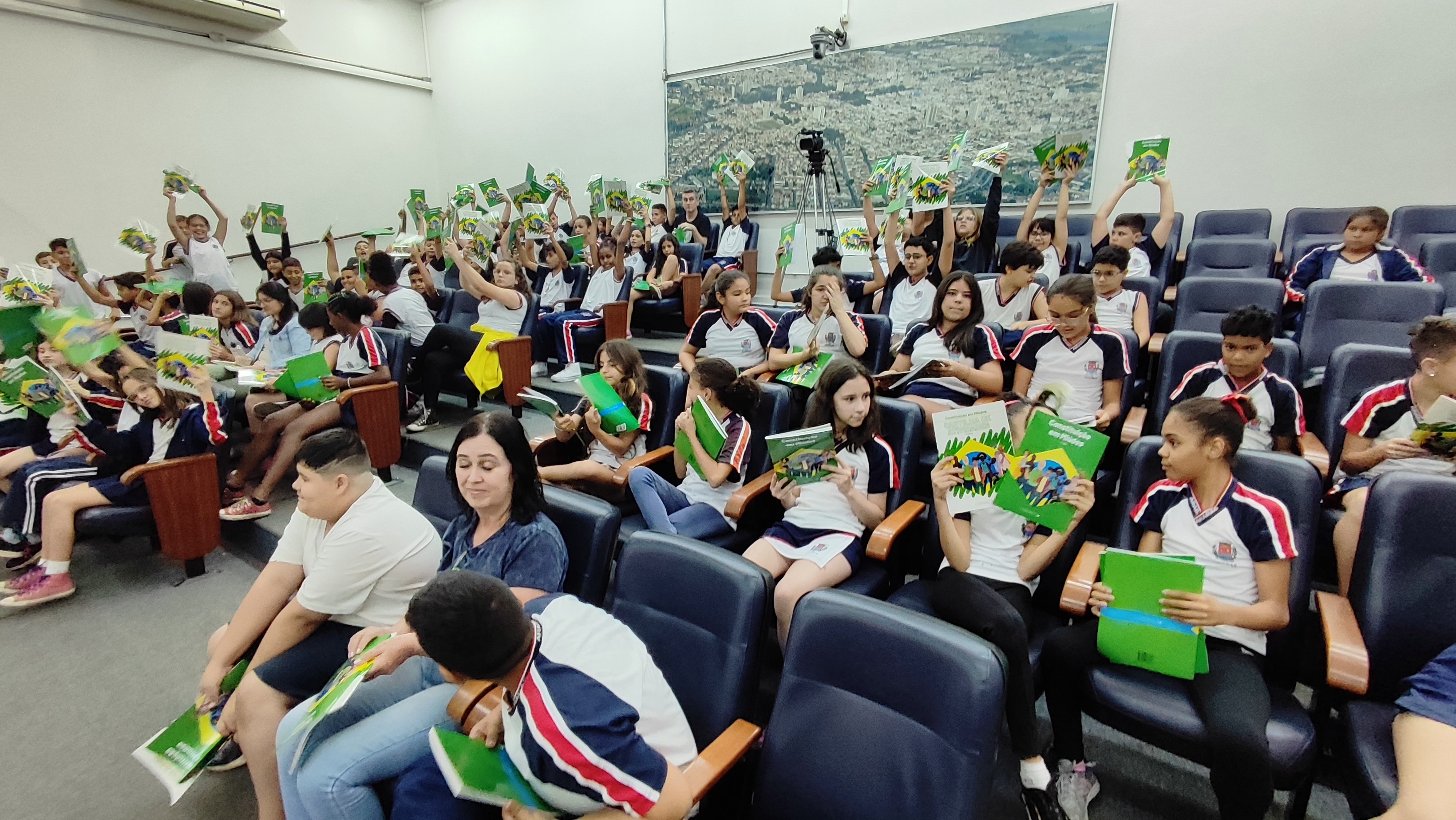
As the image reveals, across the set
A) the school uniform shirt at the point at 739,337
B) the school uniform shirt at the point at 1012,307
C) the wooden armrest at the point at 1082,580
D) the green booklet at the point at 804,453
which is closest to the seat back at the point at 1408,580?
the wooden armrest at the point at 1082,580

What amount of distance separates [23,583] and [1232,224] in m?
7.10

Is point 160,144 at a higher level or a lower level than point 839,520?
higher

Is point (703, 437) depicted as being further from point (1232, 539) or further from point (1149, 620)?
point (1232, 539)

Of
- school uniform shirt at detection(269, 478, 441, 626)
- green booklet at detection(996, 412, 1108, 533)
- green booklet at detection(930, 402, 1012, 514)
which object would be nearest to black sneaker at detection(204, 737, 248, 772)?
school uniform shirt at detection(269, 478, 441, 626)

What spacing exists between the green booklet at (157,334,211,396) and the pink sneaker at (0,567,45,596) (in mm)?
912

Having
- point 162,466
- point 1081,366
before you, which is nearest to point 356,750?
point 162,466

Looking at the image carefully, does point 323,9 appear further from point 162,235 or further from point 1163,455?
point 1163,455

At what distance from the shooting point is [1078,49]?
487cm

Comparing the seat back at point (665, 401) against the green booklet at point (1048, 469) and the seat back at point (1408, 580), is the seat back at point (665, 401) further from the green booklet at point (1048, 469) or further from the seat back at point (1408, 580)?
the seat back at point (1408, 580)

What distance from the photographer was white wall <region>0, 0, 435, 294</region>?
6172 mm

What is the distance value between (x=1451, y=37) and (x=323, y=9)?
11.0 meters

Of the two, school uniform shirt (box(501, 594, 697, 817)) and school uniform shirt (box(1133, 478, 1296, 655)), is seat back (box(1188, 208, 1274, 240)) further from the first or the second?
school uniform shirt (box(501, 594, 697, 817))

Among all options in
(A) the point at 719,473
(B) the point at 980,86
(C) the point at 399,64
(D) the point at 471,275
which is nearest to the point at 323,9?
(C) the point at 399,64

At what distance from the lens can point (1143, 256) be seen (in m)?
4.15
